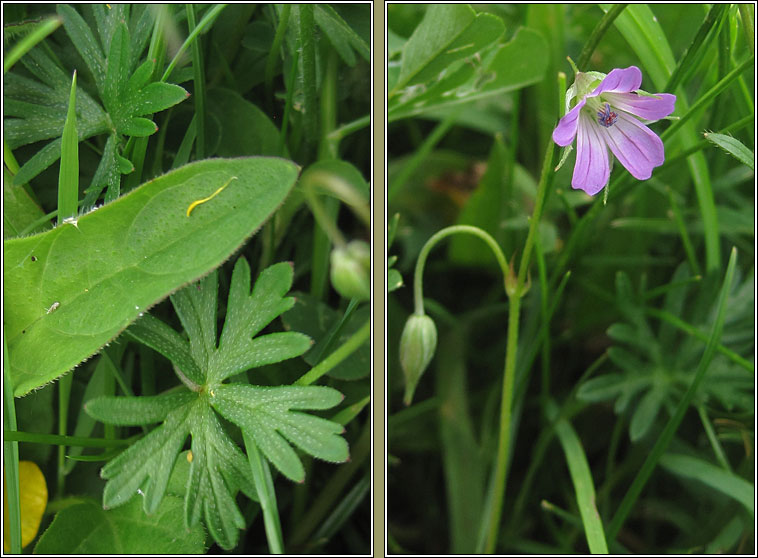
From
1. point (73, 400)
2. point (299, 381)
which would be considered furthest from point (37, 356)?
point (299, 381)

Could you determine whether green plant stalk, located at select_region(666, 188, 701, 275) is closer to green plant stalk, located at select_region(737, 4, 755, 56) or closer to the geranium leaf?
green plant stalk, located at select_region(737, 4, 755, 56)

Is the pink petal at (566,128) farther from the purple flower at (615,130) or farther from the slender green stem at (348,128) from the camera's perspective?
the slender green stem at (348,128)

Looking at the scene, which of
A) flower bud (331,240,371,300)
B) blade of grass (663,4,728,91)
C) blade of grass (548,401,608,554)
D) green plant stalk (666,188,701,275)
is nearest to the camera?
flower bud (331,240,371,300)

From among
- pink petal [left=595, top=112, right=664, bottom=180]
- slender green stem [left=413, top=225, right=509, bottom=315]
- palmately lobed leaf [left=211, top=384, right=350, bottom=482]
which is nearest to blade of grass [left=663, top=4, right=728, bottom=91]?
pink petal [left=595, top=112, right=664, bottom=180]

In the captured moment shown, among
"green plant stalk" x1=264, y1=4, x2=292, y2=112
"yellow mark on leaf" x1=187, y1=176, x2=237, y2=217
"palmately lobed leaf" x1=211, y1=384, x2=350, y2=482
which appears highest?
"green plant stalk" x1=264, y1=4, x2=292, y2=112

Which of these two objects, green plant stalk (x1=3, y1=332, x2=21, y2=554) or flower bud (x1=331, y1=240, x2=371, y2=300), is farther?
green plant stalk (x1=3, y1=332, x2=21, y2=554)

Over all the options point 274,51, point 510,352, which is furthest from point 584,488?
point 274,51

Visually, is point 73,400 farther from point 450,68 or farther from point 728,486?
point 728,486

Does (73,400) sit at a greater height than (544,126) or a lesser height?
lesser

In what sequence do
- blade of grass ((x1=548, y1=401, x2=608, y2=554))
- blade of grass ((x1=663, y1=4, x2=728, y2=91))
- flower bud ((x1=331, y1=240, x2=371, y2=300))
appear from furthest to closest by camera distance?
1. blade of grass ((x1=548, y1=401, x2=608, y2=554))
2. blade of grass ((x1=663, y1=4, x2=728, y2=91))
3. flower bud ((x1=331, y1=240, x2=371, y2=300))

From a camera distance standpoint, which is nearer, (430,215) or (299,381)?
(299,381)
